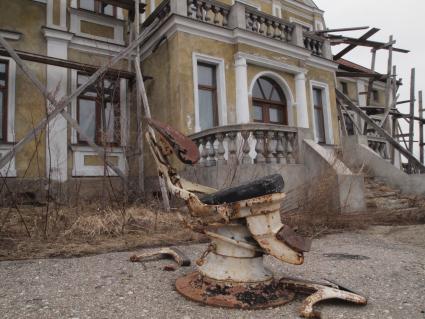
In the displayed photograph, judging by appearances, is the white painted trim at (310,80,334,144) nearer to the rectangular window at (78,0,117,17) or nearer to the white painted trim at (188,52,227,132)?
the white painted trim at (188,52,227,132)

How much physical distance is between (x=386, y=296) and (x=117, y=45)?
34.5 ft

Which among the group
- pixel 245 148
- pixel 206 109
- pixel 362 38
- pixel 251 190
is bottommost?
pixel 251 190

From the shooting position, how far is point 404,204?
7.44 meters

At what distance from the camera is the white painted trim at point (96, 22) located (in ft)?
33.8

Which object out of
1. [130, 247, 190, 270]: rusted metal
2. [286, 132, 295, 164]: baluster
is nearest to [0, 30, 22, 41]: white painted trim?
[286, 132, 295, 164]: baluster

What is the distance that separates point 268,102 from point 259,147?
4481 millimetres

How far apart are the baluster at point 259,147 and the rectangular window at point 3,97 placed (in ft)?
21.1

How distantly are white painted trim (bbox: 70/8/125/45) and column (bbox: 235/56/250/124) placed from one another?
3855 millimetres

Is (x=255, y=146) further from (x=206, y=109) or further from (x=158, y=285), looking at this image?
(x=158, y=285)

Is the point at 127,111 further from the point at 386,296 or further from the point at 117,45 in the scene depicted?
the point at 386,296

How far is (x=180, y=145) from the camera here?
2.21 metres

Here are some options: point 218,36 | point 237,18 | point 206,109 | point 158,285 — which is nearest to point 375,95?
point 237,18

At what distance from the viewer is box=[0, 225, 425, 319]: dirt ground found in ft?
6.58

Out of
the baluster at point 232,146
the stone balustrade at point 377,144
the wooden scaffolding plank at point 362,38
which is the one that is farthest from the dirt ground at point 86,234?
the wooden scaffolding plank at point 362,38
